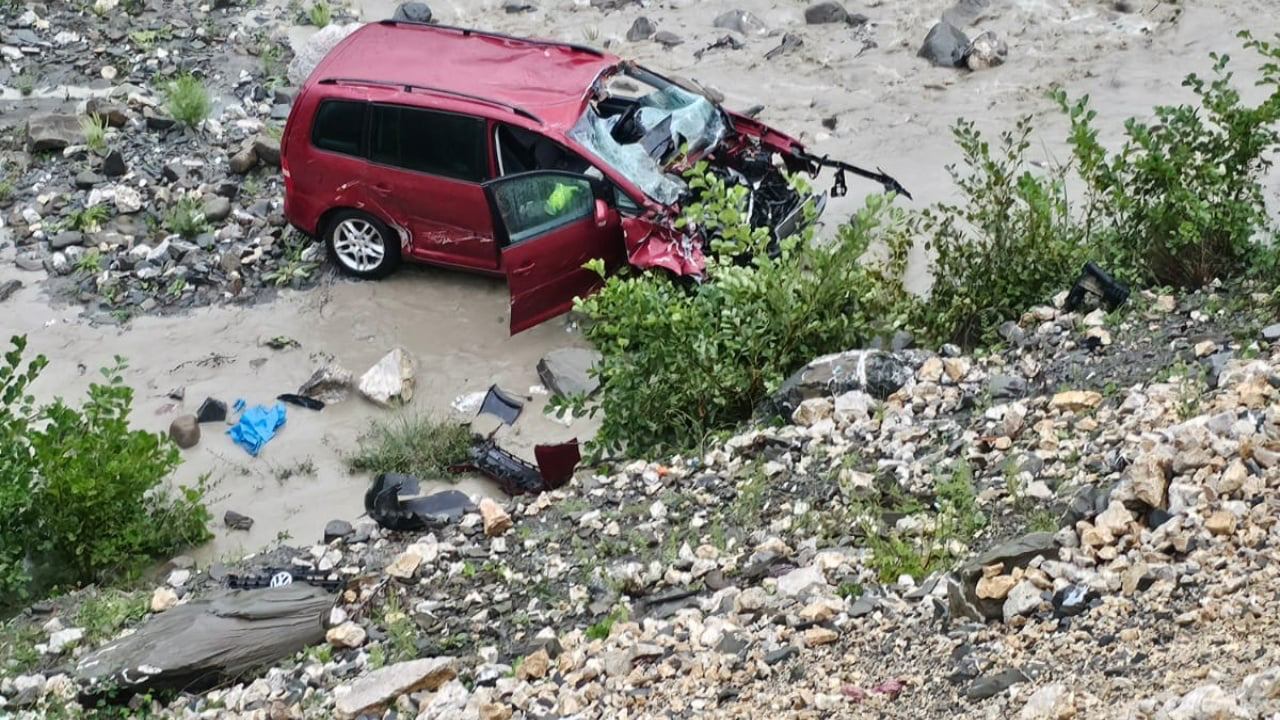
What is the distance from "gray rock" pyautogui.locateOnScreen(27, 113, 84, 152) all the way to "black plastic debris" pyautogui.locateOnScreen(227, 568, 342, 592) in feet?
20.7

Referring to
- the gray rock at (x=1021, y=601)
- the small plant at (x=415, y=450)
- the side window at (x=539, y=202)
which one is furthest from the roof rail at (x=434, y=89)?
the gray rock at (x=1021, y=601)

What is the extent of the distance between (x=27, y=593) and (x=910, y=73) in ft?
28.6

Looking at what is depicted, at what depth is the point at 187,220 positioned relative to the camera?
10258 millimetres

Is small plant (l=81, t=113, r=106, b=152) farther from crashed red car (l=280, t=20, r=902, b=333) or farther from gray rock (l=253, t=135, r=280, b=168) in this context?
crashed red car (l=280, t=20, r=902, b=333)

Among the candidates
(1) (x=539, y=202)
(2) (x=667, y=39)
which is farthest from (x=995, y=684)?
(2) (x=667, y=39)

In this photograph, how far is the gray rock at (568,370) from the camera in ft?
28.0

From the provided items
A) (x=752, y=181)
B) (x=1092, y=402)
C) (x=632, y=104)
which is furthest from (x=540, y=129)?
(x=1092, y=402)

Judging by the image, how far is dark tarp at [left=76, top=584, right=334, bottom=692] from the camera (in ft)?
18.9

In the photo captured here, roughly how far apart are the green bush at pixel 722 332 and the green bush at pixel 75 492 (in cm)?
244

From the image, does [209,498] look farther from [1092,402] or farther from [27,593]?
[1092,402]

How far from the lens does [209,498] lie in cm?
788

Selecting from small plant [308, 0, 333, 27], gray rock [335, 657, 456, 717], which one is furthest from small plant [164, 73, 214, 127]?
gray rock [335, 657, 456, 717]

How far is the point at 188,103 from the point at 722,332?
21.5 feet

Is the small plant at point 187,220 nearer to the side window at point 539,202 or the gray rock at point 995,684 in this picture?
the side window at point 539,202
